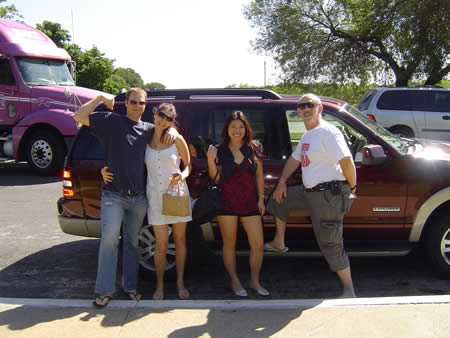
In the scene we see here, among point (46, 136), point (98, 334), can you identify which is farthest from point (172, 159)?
point (46, 136)

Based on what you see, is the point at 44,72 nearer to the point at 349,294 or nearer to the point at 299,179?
the point at 299,179

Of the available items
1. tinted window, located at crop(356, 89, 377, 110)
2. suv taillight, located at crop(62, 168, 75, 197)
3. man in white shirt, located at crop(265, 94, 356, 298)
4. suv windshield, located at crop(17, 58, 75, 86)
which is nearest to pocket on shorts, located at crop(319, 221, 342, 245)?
man in white shirt, located at crop(265, 94, 356, 298)

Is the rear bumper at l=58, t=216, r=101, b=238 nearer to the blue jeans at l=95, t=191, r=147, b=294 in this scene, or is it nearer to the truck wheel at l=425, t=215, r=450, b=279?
the blue jeans at l=95, t=191, r=147, b=294

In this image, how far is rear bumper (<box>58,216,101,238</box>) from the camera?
4586 mm

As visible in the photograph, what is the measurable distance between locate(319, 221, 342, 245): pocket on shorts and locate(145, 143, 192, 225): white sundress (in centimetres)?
114

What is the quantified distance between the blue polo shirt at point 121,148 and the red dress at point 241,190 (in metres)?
0.76

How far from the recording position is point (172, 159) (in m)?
3.87

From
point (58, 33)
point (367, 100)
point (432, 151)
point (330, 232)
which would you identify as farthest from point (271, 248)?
point (58, 33)

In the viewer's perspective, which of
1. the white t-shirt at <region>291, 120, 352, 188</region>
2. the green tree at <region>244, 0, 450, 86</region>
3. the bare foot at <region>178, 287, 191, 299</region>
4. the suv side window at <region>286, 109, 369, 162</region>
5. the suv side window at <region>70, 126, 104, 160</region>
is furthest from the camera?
the green tree at <region>244, 0, 450, 86</region>

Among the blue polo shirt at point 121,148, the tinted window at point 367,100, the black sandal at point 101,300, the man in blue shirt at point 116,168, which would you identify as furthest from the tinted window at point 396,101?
the black sandal at point 101,300

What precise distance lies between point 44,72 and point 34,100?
3.31 ft

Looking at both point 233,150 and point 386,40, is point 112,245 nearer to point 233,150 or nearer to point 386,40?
point 233,150

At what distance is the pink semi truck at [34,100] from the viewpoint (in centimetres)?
1084

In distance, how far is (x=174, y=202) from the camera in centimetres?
384
